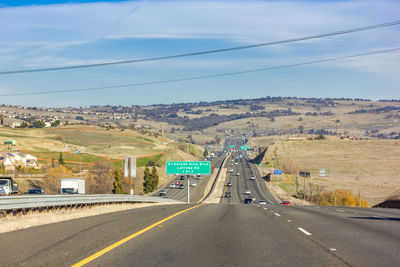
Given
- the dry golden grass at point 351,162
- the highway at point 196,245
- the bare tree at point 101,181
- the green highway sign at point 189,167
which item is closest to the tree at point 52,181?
the bare tree at point 101,181

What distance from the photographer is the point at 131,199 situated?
3609cm

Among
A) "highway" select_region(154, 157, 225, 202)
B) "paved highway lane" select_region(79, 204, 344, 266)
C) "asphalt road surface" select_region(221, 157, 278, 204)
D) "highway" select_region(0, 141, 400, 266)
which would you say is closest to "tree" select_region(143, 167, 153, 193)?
"highway" select_region(154, 157, 225, 202)

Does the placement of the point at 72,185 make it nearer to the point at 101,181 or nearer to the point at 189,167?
the point at 189,167

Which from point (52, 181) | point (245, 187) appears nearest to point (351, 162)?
point (245, 187)

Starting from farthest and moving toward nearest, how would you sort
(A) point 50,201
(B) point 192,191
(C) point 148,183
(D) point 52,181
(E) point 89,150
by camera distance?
1. (E) point 89,150
2. (B) point 192,191
3. (C) point 148,183
4. (D) point 52,181
5. (A) point 50,201

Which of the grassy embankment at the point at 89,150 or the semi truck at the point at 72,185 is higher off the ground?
the grassy embankment at the point at 89,150

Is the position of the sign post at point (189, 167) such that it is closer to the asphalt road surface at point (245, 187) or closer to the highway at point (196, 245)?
the asphalt road surface at point (245, 187)

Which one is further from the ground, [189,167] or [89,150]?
[89,150]

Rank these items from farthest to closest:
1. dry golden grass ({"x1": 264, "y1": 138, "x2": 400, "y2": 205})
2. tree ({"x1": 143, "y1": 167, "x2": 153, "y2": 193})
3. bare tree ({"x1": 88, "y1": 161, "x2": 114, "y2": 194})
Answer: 1. dry golden grass ({"x1": 264, "y1": 138, "x2": 400, "y2": 205})
2. tree ({"x1": 143, "y1": 167, "x2": 153, "y2": 193})
3. bare tree ({"x1": 88, "y1": 161, "x2": 114, "y2": 194})

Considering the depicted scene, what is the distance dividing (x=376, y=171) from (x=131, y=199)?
113 meters

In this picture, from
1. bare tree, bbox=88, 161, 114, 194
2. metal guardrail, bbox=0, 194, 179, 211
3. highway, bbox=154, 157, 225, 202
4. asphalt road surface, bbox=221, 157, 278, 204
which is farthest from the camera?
bare tree, bbox=88, 161, 114, 194

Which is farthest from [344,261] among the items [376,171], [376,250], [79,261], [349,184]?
[376,171]

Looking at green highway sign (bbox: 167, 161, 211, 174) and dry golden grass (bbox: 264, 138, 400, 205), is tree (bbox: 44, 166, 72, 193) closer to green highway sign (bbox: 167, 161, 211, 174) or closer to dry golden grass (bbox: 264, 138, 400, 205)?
green highway sign (bbox: 167, 161, 211, 174)

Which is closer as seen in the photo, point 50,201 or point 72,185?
point 50,201
